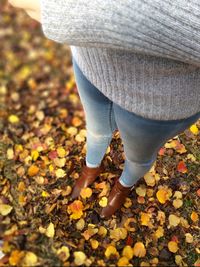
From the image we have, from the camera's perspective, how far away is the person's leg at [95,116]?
66.6 inches

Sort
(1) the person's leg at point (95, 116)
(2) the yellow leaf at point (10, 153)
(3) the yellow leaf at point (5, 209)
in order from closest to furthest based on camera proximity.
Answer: (1) the person's leg at point (95, 116), (3) the yellow leaf at point (5, 209), (2) the yellow leaf at point (10, 153)

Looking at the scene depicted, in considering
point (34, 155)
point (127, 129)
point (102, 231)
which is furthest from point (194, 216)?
point (34, 155)

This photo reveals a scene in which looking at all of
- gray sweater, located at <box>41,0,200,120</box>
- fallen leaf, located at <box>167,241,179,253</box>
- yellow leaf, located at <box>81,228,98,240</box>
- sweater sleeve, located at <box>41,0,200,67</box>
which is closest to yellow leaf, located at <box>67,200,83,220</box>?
yellow leaf, located at <box>81,228,98,240</box>

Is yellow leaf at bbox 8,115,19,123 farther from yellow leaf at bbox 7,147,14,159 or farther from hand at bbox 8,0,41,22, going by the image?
hand at bbox 8,0,41,22

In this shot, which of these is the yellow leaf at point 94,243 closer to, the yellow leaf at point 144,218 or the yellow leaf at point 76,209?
the yellow leaf at point 76,209

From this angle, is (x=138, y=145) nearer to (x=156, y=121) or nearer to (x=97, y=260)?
(x=156, y=121)

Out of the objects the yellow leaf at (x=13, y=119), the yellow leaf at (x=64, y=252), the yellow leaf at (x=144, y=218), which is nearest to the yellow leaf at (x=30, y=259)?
the yellow leaf at (x=64, y=252)

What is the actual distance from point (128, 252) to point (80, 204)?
0.44 metres

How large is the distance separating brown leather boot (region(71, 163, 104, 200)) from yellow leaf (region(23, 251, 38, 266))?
48 cm

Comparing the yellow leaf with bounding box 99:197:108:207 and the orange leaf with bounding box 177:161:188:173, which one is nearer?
the yellow leaf with bounding box 99:197:108:207

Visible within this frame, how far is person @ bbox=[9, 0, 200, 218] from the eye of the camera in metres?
1.02

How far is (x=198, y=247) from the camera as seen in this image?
2.27m

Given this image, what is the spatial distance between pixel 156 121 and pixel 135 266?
111 cm

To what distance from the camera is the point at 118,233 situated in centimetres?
230
